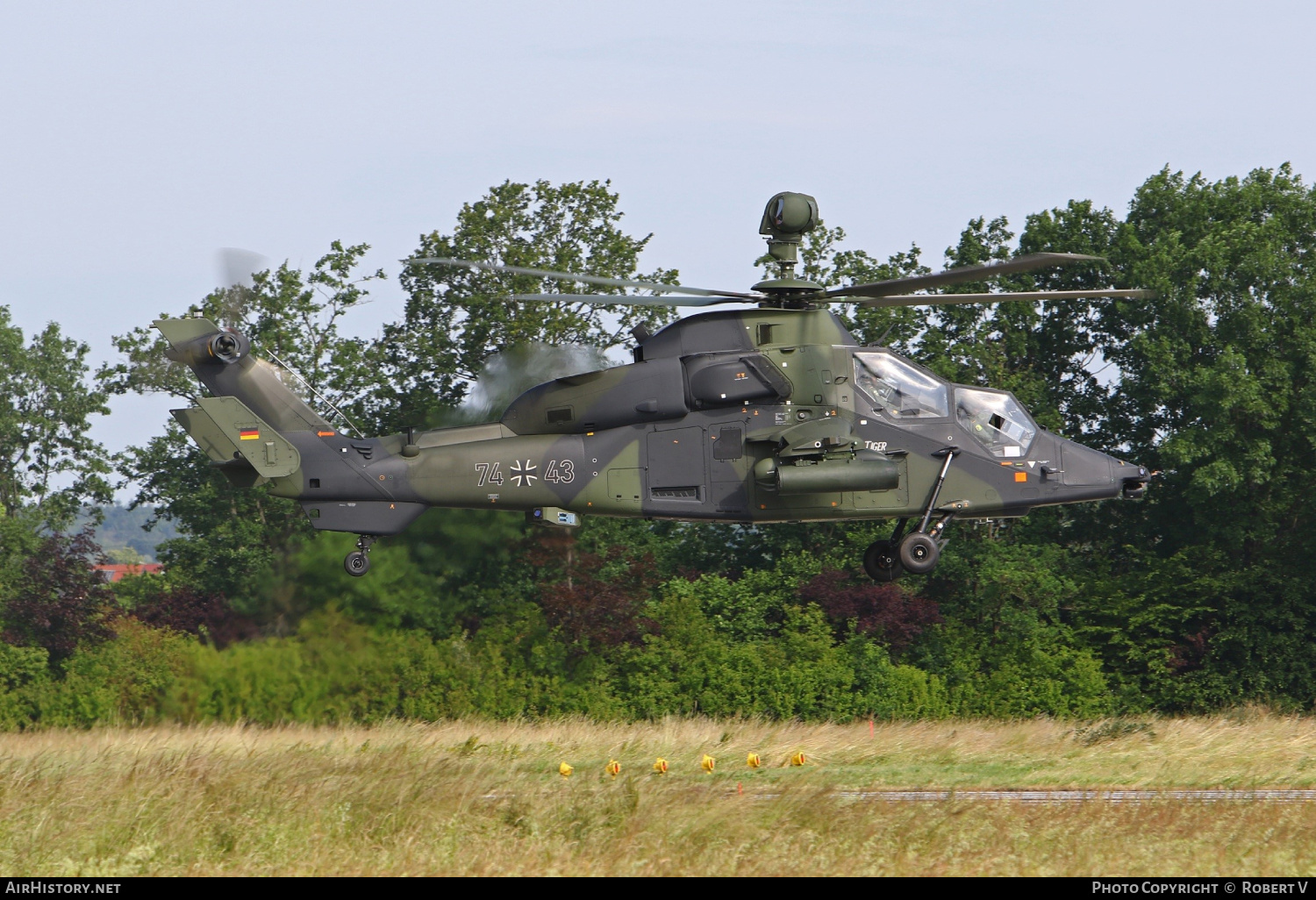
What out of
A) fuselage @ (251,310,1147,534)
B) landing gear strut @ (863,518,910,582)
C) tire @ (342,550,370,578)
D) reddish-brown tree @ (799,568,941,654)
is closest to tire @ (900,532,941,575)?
landing gear strut @ (863,518,910,582)

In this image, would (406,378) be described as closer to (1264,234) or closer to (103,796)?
(1264,234)

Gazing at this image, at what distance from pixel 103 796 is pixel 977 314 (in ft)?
96.7

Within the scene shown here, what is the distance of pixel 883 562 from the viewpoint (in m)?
19.3

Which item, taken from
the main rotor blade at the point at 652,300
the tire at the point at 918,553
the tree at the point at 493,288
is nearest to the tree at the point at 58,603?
the tree at the point at 493,288

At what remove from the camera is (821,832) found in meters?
13.0

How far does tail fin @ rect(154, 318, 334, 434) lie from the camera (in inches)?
771

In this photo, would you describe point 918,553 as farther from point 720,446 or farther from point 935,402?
Answer: point 720,446

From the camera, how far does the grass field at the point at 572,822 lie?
12.2 meters

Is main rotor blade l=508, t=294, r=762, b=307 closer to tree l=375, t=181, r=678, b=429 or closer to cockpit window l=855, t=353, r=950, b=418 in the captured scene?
cockpit window l=855, t=353, r=950, b=418

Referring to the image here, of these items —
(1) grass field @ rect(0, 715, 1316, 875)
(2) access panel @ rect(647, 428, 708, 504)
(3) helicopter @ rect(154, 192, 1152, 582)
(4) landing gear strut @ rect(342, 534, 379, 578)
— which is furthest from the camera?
(4) landing gear strut @ rect(342, 534, 379, 578)

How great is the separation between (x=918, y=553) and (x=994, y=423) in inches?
81.5

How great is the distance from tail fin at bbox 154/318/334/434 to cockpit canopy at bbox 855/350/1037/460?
7.09m

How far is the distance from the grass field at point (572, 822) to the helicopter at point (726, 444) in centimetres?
333

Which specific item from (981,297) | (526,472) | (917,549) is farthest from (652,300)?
(917,549)
